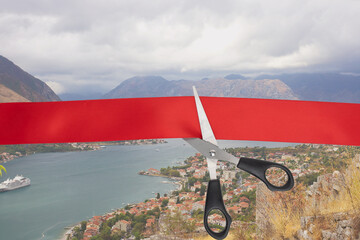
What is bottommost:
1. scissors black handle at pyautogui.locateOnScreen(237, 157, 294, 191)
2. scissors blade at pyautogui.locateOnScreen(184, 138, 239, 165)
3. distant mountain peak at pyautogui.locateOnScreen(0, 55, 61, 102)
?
scissors black handle at pyautogui.locateOnScreen(237, 157, 294, 191)

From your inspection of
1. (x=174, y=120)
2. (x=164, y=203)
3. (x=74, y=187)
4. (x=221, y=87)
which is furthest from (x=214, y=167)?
(x=221, y=87)

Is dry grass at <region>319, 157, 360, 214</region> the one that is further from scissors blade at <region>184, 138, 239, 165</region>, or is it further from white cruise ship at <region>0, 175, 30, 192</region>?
white cruise ship at <region>0, 175, 30, 192</region>

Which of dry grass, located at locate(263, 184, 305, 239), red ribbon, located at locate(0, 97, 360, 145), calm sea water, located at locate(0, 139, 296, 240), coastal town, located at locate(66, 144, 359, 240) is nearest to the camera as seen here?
red ribbon, located at locate(0, 97, 360, 145)

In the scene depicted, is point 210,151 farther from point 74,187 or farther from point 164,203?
point 74,187

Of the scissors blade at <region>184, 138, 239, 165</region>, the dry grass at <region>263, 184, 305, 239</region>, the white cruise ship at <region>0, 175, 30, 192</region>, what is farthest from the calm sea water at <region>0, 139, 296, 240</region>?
the scissors blade at <region>184, 138, 239, 165</region>

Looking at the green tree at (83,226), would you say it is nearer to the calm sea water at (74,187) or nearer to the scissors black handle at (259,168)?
the calm sea water at (74,187)
